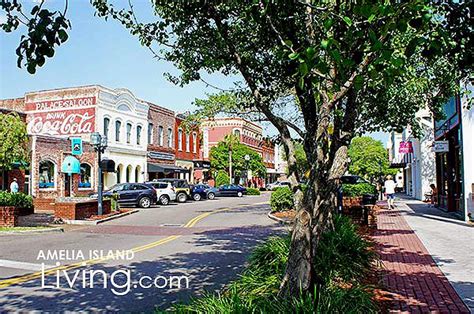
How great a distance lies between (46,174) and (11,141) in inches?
354

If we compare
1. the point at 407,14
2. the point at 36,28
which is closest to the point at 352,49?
the point at 407,14

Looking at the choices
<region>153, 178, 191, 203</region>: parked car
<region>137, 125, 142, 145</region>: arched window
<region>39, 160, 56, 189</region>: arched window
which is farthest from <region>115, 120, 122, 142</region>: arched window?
<region>39, 160, 56, 189</region>: arched window

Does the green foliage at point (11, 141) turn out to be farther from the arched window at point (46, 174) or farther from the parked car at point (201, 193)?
the parked car at point (201, 193)

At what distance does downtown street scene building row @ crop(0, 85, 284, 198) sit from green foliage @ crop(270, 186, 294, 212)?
6.24 m

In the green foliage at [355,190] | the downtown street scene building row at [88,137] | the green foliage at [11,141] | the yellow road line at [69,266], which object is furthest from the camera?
the downtown street scene building row at [88,137]

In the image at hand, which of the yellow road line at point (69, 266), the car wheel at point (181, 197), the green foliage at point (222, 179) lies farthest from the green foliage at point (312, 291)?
Answer: the green foliage at point (222, 179)

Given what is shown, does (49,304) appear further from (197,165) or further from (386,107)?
(197,165)

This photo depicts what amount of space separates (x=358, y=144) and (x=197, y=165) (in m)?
29.5

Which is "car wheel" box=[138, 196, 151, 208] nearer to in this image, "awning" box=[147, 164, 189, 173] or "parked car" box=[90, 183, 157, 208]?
"parked car" box=[90, 183, 157, 208]

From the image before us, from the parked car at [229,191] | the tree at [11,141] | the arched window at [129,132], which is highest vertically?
the arched window at [129,132]

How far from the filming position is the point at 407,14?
13.0 ft

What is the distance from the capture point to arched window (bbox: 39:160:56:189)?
33.2 m

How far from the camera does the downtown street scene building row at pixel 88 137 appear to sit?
109 feet

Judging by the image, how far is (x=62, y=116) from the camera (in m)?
39.3
